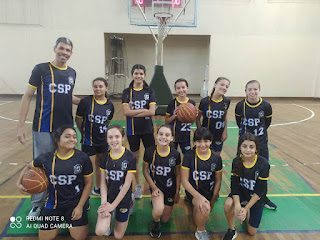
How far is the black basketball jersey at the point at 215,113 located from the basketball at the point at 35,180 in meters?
2.03

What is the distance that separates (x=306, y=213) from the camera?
2865mm

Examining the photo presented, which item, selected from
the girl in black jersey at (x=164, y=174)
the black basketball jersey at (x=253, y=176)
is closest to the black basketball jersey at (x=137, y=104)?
the girl in black jersey at (x=164, y=174)

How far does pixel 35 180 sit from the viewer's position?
2.24 m

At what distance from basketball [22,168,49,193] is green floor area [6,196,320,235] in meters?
0.56

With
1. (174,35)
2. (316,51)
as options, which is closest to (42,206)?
(174,35)

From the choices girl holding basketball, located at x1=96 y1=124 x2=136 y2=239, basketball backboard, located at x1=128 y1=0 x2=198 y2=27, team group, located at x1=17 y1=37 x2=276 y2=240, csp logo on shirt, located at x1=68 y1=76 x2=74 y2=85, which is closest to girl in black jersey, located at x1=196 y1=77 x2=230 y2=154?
team group, located at x1=17 y1=37 x2=276 y2=240

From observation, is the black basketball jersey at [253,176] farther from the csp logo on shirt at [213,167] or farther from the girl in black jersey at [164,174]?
the girl in black jersey at [164,174]

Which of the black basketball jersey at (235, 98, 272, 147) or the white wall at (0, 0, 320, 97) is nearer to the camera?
the black basketball jersey at (235, 98, 272, 147)

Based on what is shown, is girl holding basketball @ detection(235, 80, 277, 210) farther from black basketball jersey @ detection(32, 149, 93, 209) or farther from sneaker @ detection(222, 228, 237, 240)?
black basketball jersey @ detection(32, 149, 93, 209)

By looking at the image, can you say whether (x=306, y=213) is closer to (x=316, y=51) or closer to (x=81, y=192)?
(x=81, y=192)

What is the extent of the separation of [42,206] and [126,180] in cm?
113

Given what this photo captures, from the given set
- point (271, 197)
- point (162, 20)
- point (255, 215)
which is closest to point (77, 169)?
point (255, 215)

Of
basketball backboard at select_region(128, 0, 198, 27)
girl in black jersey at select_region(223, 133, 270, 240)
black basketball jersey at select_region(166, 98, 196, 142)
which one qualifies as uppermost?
basketball backboard at select_region(128, 0, 198, 27)

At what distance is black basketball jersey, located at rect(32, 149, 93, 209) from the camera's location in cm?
230
